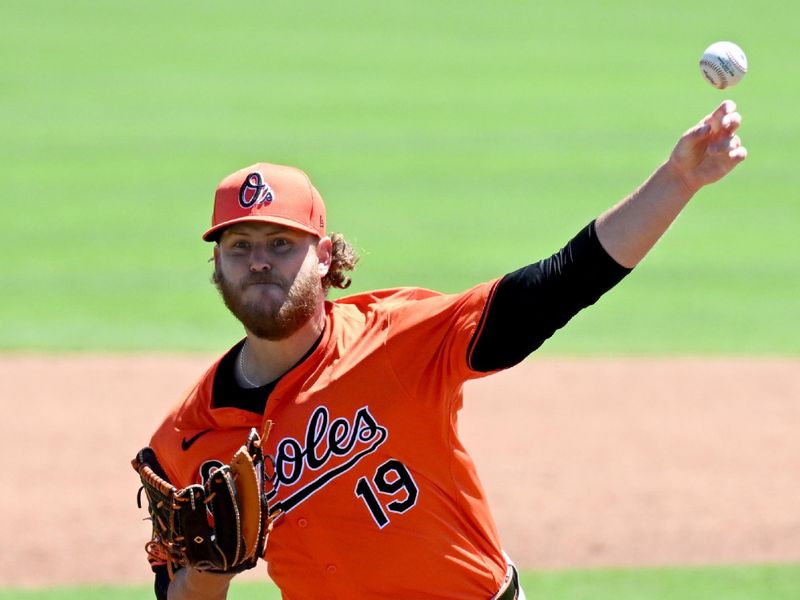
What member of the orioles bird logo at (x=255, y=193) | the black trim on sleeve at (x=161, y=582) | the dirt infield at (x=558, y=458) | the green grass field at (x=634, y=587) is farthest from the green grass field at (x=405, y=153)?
the orioles bird logo at (x=255, y=193)

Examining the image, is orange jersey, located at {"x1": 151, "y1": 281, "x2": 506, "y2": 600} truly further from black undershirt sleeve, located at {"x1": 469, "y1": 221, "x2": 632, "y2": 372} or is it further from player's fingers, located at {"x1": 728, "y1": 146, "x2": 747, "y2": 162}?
player's fingers, located at {"x1": 728, "y1": 146, "x2": 747, "y2": 162}

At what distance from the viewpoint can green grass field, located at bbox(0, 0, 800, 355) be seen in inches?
464

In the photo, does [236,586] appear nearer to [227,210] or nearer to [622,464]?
[622,464]

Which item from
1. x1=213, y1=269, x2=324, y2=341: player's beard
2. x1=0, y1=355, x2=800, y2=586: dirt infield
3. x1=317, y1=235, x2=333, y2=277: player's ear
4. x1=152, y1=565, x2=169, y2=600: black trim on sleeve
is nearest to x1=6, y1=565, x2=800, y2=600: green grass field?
x1=0, y1=355, x2=800, y2=586: dirt infield

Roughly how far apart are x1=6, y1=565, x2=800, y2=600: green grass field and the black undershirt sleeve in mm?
3244

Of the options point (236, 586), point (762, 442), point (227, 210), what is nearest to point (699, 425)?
point (762, 442)

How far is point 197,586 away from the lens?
3627 mm

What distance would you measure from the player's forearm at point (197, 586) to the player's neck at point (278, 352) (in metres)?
0.53

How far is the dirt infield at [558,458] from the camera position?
689 centimetres

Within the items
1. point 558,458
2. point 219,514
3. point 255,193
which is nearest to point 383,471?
point 219,514

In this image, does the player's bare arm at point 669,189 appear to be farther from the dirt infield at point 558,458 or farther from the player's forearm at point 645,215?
the dirt infield at point 558,458

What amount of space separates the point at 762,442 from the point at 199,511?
574cm

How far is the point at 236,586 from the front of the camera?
6.54 metres

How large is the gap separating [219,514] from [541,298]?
99 cm
